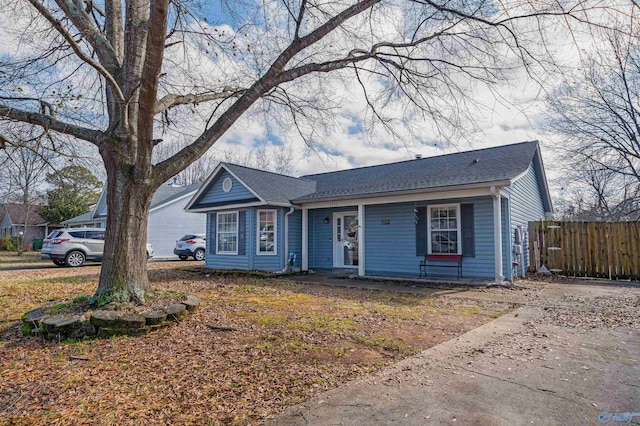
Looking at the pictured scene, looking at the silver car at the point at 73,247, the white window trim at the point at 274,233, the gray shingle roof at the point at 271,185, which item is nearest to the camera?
the gray shingle roof at the point at 271,185

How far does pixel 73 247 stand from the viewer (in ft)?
49.9

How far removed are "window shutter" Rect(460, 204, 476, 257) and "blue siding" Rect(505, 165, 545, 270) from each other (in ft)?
3.11

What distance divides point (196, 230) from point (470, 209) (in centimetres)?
1777

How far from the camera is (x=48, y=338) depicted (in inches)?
183

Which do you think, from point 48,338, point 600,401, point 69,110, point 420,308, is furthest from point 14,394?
point 420,308

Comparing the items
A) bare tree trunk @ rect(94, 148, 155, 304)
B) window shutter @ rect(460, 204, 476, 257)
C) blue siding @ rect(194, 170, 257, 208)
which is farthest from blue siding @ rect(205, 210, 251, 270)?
window shutter @ rect(460, 204, 476, 257)

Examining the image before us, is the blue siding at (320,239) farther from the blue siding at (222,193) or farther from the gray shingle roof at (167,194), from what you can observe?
the gray shingle roof at (167,194)

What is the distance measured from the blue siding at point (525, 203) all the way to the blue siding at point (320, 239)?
5396 millimetres

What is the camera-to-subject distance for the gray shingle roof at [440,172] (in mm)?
9529

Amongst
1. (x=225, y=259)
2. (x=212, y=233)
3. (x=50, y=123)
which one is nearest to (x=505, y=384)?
(x=50, y=123)

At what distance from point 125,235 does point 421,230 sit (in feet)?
25.5

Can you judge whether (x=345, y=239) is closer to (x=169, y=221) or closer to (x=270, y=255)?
(x=270, y=255)

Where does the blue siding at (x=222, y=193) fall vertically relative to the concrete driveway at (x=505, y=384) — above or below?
above

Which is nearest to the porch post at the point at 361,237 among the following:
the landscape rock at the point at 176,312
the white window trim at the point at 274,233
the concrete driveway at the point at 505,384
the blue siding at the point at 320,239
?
the blue siding at the point at 320,239
